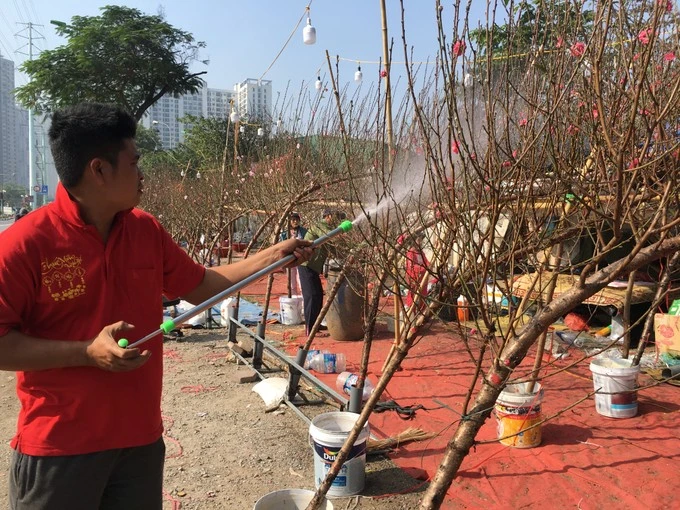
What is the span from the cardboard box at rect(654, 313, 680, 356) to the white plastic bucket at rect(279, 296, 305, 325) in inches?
203

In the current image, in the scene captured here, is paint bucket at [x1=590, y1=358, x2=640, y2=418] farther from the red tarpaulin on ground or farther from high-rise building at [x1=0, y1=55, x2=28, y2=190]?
high-rise building at [x1=0, y1=55, x2=28, y2=190]

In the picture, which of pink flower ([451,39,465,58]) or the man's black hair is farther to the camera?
pink flower ([451,39,465,58])

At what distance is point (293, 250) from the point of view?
8.59 ft

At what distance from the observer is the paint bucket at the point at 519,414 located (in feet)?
13.8

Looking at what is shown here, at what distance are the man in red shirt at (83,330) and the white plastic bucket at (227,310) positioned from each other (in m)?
5.50

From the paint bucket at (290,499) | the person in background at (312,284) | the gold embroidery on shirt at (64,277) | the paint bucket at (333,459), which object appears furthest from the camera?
the person in background at (312,284)

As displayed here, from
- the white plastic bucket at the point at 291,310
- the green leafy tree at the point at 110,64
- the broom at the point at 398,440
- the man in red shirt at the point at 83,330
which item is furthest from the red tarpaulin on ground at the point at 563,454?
the green leafy tree at the point at 110,64

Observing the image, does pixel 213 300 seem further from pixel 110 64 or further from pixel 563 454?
pixel 110 64

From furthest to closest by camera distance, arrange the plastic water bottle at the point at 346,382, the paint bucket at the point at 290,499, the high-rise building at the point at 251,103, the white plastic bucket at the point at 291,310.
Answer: the high-rise building at the point at 251,103
the white plastic bucket at the point at 291,310
the plastic water bottle at the point at 346,382
the paint bucket at the point at 290,499

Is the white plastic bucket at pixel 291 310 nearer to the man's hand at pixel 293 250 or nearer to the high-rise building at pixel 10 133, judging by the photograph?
the man's hand at pixel 293 250

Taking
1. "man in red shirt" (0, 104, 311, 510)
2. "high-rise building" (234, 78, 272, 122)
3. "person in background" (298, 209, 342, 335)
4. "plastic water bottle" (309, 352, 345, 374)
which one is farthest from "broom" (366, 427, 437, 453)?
"high-rise building" (234, 78, 272, 122)

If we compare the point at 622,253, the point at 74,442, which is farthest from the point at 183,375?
the point at 622,253

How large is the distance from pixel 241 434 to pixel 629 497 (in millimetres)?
3014

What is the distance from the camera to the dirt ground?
153 inches
